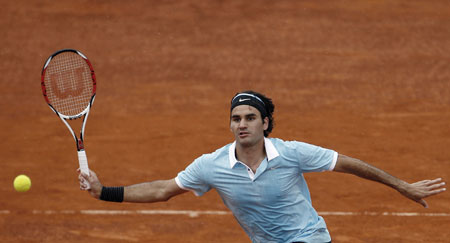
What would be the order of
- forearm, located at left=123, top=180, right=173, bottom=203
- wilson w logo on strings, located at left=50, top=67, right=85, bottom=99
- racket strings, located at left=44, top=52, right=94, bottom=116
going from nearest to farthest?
forearm, located at left=123, top=180, right=173, bottom=203, racket strings, located at left=44, top=52, right=94, bottom=116, wilson w logo on strings, located at left=50, top=67, right=85, bottom=99

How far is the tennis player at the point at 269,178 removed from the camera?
6.43 m

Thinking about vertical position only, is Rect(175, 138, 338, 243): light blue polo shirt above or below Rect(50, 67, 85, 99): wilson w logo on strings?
below

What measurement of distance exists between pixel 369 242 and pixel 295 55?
22.9ft

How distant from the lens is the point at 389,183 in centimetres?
652

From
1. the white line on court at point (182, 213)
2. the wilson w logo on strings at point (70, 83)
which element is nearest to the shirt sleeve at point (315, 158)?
the white line on court at point (182, 213)

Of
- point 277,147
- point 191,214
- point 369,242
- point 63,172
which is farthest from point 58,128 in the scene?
point 277,147

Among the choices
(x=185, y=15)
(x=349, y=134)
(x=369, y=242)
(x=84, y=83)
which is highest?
(x=185, y=15)

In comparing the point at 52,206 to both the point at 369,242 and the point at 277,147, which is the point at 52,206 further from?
the point at 277,147

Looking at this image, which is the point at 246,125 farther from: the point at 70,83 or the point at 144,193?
the point at 70,83

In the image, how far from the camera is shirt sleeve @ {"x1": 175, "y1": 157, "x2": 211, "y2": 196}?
6613mm

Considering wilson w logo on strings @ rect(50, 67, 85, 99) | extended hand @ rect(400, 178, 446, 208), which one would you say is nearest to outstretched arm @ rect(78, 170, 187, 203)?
extended hand @ rect(400, 178, 446, 208)

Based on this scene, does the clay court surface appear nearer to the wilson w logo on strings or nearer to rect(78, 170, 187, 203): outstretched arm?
the wilson w logo on strings

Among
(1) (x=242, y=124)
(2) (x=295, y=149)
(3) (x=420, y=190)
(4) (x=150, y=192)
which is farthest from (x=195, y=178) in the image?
(3) (x=420, y=190)

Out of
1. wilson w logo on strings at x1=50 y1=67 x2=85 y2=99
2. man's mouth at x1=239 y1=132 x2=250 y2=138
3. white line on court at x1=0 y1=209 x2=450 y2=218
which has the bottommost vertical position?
white line on court at x1=0 y1=209 x2=450 y2=218
